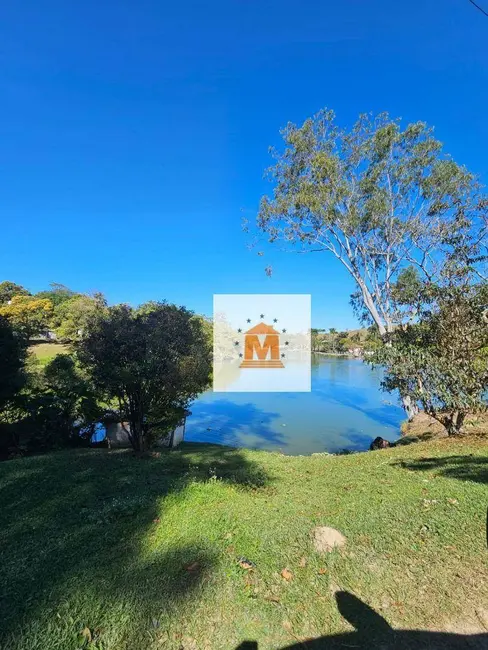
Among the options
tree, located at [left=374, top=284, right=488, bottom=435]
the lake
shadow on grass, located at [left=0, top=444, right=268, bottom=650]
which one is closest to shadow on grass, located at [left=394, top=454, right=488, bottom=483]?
tree, located at [left=374, top=284, right=488, bottom=435]

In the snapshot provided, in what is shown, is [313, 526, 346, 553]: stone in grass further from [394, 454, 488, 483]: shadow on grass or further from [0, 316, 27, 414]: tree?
[0, 316, 27, 414]: tree

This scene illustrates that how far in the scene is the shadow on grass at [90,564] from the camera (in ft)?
5.61

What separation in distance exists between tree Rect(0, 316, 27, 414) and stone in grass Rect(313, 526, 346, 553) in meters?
7.57

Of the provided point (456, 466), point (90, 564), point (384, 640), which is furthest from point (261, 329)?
point (384, 640)

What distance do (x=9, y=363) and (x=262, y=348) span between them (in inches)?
681

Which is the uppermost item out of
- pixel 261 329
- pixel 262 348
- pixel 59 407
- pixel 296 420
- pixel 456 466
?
pixel 261 329

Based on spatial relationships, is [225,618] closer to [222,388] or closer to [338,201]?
[338,201]

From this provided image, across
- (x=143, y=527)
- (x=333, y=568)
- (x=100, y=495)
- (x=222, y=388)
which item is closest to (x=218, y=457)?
(x=100, y=495)

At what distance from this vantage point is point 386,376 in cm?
644

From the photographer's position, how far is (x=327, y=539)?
2432 millimetres

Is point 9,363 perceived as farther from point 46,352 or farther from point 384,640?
point 46,352

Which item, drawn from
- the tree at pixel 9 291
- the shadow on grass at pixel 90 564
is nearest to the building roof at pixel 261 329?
the shadow on grass at pixel 90 564

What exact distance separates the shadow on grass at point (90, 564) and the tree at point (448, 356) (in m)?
3.60

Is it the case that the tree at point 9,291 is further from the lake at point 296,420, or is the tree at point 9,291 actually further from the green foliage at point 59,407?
the green foliage at point 59,407
